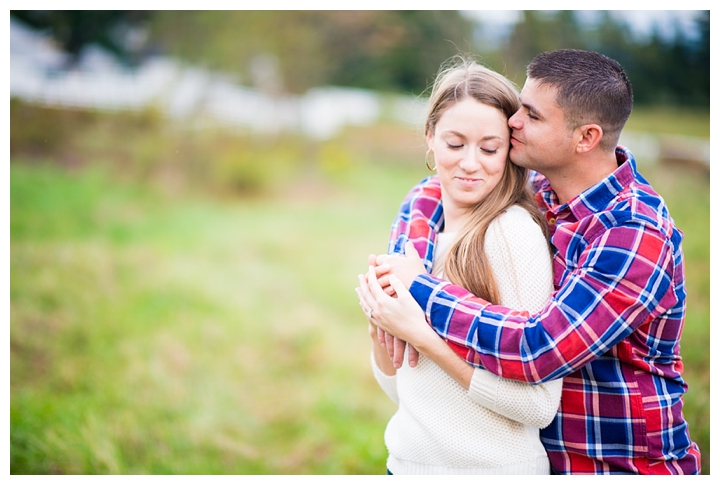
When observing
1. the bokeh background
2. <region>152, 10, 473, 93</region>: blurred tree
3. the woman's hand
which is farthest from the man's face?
<region>152, 10, 473, 93</region>: blurred tree

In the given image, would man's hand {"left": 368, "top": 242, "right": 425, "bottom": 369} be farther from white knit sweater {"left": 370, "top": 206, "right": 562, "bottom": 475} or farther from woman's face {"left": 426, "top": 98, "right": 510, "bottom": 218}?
woman's face {"left": 426, "top": 98, "right": 510, "bottom": 218}

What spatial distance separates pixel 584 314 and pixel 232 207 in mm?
7193

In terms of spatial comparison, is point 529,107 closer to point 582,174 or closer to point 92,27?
point 582,174

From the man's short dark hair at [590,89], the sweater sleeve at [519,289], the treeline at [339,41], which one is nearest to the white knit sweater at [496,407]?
the sweater sleeve at [519,289]

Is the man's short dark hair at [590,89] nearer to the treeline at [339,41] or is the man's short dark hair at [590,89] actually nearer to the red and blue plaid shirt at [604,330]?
the red and blue plaid shirt at [604,330]

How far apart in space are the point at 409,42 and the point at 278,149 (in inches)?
160

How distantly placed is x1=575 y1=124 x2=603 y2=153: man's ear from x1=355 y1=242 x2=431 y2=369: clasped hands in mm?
598

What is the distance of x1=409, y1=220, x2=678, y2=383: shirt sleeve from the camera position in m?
1.49

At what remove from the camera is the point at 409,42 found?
11875 mm

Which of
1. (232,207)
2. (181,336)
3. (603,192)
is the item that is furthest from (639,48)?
(603,192)

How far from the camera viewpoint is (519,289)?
1.63 m

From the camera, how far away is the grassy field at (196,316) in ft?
12.3
